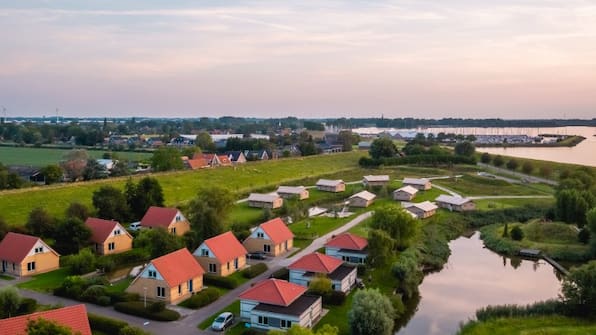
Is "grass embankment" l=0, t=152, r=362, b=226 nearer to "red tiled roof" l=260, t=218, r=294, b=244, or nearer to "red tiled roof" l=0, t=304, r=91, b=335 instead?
"red tiled roof" l=260, t=218, r=294, b=244

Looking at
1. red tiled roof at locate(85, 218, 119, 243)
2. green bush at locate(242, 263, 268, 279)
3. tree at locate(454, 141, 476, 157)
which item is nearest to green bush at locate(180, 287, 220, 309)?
green bush at locate(242, 263, 268, 279)

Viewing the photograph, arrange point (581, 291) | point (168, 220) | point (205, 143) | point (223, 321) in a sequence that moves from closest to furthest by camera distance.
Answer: point (223, 321) → point (581, 291) → point (168, 220) → point (205, 143)

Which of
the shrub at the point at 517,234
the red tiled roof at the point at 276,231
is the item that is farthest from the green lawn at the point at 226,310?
the shrub at the point at 517,234

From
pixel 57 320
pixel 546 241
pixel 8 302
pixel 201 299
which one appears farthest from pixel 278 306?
pixel 546 241

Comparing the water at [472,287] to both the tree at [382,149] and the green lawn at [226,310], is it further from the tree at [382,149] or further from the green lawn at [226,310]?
the tree at [382,149]

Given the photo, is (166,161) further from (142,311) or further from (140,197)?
(142,311)

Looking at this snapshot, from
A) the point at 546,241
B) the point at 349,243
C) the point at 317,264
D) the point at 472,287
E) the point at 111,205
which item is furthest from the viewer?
the point at 546,241

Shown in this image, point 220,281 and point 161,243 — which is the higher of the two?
point 161,243
